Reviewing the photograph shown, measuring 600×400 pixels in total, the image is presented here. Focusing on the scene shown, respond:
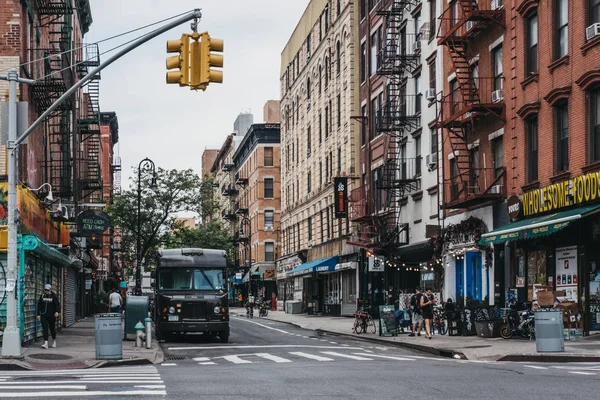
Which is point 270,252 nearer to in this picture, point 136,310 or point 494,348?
point 136,310

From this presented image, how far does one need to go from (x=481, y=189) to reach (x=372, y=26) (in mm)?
19213

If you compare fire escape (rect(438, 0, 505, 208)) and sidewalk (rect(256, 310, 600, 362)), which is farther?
fire escape (rect(438, 0, 505, 208))

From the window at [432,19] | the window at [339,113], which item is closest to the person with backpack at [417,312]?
the window at [432,19]

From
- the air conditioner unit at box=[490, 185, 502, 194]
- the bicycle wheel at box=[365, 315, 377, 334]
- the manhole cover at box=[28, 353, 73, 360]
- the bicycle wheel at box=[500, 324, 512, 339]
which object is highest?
the air conditioner unit at box=[490, 185, 502, 194]

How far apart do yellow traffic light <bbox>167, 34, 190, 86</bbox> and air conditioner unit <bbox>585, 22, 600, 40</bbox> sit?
48.3 feet

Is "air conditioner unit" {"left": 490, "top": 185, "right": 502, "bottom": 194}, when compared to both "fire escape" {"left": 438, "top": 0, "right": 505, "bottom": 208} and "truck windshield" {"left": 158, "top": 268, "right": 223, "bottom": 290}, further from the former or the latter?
"truck windshield" {"left": 158, "top": 268, "right": 223, "bottom": 290}

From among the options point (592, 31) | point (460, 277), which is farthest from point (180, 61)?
point (460, 277)

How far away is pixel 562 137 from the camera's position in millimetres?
29578

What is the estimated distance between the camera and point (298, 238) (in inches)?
2928

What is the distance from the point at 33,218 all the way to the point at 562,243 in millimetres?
16831

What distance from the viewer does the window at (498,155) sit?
112 feet

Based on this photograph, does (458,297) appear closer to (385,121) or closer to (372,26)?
(385,121)

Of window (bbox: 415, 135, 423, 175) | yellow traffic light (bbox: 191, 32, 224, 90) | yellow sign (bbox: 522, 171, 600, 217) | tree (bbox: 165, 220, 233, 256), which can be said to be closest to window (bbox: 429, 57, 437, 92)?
window (bbox: 415, 135, 423, 175)

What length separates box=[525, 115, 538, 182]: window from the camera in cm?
3147
